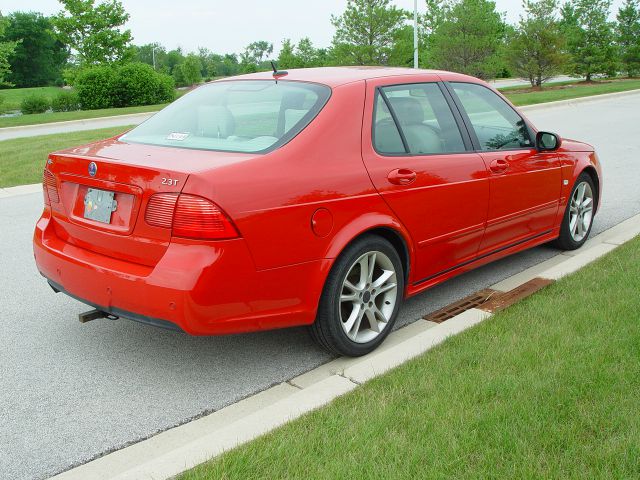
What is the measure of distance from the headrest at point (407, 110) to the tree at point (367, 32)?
32.6 metres

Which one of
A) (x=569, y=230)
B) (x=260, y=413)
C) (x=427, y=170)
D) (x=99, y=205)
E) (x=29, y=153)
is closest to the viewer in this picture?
(x=260, y=413)

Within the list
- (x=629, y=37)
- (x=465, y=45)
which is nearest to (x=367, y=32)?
(x=465, y=45)

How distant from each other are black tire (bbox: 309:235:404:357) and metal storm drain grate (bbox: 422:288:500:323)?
0.76 meters

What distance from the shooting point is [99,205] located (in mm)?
3691

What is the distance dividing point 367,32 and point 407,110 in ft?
112

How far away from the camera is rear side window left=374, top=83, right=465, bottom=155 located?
4215 millimetres

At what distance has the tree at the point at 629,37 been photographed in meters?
47.6

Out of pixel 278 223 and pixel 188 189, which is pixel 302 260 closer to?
pixel 278 223

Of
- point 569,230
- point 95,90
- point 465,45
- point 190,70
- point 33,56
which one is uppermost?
point 33,56

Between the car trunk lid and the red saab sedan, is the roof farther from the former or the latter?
the car trunk lid

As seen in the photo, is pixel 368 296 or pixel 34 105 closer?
pixel 368 296

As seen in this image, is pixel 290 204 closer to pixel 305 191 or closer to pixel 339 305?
pixel 305 191

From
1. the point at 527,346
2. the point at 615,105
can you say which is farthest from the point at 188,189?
the point at 615,105

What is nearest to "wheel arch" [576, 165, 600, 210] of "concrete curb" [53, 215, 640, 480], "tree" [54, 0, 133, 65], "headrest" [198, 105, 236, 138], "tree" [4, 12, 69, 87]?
"concrete curb" [53, 215, 640, 480]
